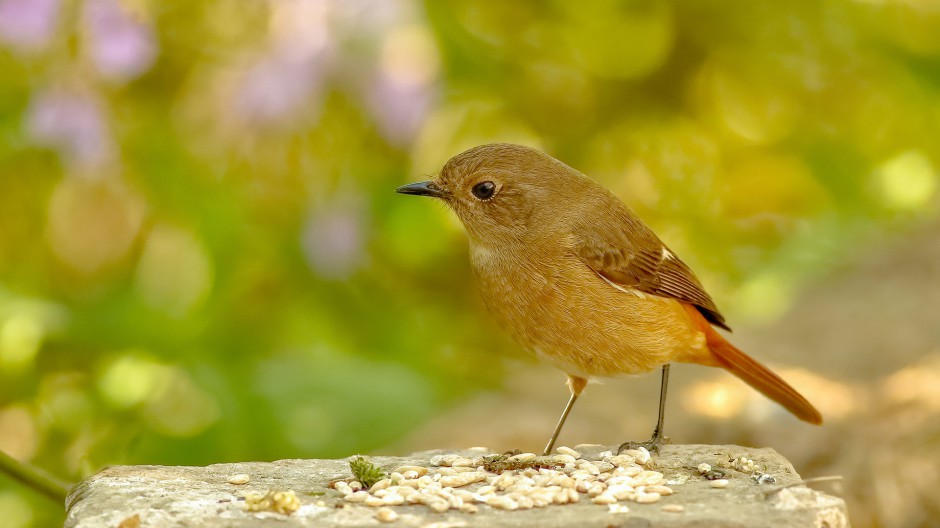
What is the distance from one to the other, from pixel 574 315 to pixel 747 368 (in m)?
0.85

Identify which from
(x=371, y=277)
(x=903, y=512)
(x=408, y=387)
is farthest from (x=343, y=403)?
(x=903, y=512)

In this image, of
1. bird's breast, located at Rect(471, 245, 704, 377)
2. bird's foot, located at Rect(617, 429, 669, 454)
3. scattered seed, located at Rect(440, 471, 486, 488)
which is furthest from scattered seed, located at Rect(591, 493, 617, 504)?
bird's breast, located at Rect(471, 245, 704, 377)

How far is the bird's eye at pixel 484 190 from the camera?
439 centimetres

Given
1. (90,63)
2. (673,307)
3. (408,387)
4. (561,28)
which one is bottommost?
(673,307)

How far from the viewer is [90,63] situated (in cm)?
586

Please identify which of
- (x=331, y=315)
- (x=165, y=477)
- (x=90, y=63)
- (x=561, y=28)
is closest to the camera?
(x=165, y=477)

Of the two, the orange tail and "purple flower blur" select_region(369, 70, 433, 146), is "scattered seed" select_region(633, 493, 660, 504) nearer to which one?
the orange tail

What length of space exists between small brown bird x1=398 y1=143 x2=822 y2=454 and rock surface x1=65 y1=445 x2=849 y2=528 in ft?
1.94

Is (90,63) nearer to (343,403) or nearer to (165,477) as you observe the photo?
(343,403)

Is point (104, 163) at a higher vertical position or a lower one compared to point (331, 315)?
higher

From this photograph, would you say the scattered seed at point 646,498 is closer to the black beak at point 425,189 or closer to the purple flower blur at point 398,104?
the black beak at point 425,189

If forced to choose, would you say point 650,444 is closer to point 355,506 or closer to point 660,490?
point 660,490

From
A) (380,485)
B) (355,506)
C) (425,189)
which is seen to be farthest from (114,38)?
(355,506)

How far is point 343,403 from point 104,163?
1743 mm
